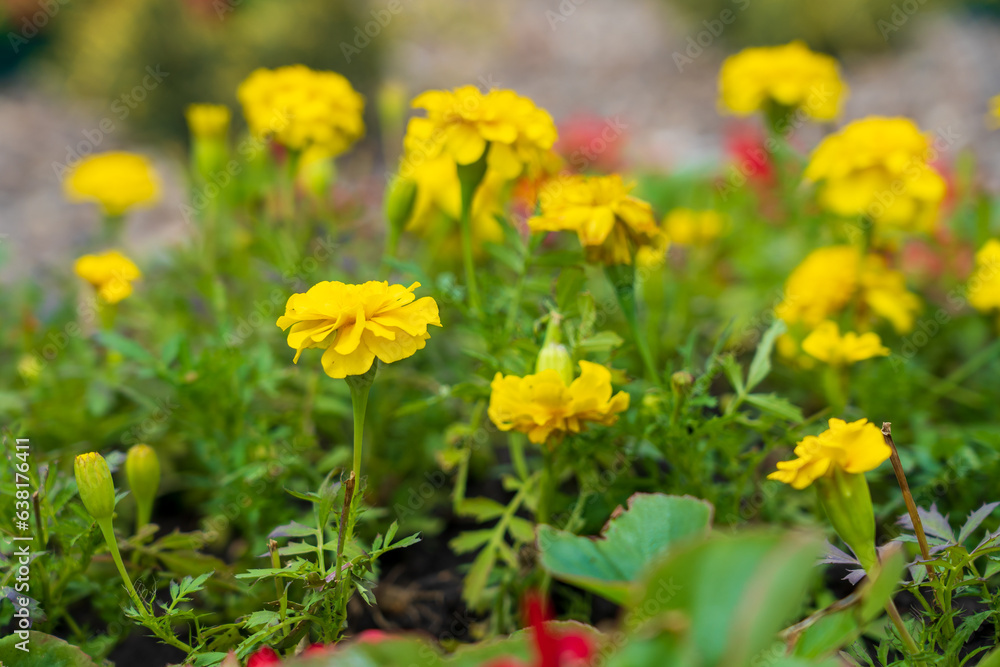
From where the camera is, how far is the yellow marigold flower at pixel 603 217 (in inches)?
35.7

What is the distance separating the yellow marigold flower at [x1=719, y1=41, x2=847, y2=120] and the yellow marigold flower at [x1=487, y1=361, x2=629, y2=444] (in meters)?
0.91

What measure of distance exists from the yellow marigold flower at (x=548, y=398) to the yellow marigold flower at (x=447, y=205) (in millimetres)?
475

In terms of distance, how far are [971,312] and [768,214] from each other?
0.90 metres

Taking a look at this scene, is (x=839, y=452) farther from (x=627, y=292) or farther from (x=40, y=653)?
(x=40, y=653)

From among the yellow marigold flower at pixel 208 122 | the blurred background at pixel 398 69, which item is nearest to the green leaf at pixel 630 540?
the yellow marigold flower at pixel 208 122

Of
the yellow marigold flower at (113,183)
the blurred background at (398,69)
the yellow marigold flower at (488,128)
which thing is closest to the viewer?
the yellow marigold flower at (488,128)

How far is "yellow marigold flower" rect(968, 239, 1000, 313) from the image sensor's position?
45.8 inches

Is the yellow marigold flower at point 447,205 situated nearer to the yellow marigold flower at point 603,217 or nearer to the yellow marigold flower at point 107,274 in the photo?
the yellow marigold flower at point 603,217

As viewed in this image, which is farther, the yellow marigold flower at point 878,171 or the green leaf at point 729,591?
the yellow marigold flower at point 878,171

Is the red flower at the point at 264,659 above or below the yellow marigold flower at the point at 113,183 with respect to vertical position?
below

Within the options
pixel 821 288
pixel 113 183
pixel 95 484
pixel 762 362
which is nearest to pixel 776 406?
pixel 762 362

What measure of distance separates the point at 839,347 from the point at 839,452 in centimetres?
34

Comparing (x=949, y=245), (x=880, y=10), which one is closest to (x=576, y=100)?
(x=880, y=10)

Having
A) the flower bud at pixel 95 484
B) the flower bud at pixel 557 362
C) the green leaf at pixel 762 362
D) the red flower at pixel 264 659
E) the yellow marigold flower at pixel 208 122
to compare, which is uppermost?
the yellow marigold flower at pixel 208 122
